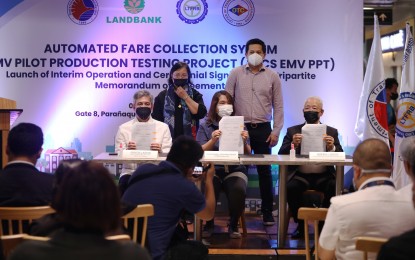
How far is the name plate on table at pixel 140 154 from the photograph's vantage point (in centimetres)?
499

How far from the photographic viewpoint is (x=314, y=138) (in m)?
5.15

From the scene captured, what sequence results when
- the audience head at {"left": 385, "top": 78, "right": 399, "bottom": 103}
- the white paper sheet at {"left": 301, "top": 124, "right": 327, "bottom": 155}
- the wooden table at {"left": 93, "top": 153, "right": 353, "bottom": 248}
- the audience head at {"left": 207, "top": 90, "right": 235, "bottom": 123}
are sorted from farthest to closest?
the audience head at {"left": 385, "top": 78, "right": 399, "bottom": 103} → the audience head at {"left": 207, "top": 90, "right": 235, "bottom": 123} → the white paper sheet at {"left": 301, "top": 124, "right": 327, "bottom": 155} → the wooden table at {"left": 93, "top": 153, "right": 353, "bottom": 248}

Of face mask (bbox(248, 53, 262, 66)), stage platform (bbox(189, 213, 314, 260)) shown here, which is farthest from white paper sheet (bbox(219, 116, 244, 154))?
face mask (bbox(248, 53, 262, 66))

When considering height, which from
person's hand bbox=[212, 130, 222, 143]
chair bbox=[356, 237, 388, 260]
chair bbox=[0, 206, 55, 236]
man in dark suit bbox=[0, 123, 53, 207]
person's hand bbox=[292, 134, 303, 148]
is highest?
person's hand bbox=[212, 130, 222, 143]

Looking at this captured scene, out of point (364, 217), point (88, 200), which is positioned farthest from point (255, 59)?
point (88, 200)

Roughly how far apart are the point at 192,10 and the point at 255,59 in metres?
1.20

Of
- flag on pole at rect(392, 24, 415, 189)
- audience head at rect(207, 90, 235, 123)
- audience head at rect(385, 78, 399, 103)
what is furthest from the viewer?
audience head at rect(385, 78, 399, 103)

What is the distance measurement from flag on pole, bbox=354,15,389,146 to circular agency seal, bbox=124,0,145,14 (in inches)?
102

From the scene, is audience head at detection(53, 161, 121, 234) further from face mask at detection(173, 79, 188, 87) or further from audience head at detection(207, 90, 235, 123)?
face mask at detection(173, 79, 188, 87)

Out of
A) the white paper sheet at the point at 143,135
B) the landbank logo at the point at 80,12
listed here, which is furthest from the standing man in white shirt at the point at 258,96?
the landbank logo at the point at 80,12

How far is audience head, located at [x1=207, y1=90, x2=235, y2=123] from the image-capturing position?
218 inches

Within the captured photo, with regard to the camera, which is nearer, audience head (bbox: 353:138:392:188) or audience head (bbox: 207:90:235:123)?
audience head (bbox: 353:138:392:188)

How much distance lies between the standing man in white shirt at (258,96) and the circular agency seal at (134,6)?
1.41 meters

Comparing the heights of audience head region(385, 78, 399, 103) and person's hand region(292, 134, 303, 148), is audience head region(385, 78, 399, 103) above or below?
above
